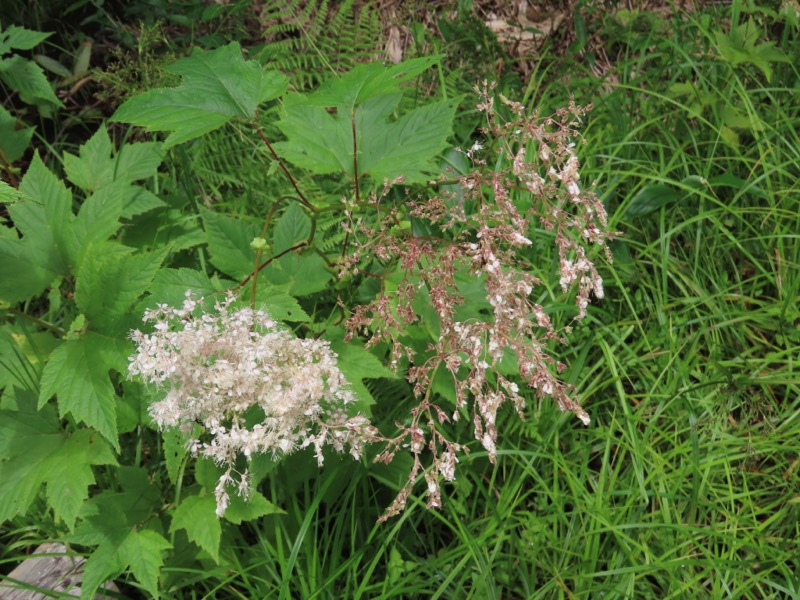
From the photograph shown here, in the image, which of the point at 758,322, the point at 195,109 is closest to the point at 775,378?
the point at 758,322

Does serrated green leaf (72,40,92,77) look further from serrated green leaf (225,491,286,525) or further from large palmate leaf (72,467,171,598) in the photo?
serrated green leaf (225,491,286,525)

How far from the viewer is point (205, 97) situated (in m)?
1.86

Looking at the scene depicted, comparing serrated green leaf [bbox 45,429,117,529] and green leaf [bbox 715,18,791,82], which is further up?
green leaf [bbox 715,18,791,82]

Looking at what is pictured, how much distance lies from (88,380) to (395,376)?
2.51 feet

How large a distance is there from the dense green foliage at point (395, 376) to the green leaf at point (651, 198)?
0.01 metres

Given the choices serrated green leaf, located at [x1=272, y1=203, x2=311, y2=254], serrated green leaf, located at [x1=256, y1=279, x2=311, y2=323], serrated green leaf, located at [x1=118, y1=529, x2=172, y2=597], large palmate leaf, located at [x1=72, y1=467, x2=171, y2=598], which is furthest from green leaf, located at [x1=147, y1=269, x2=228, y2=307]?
serrated green leaf, located at [x1=118, y1=529, x2=172, y2=597]

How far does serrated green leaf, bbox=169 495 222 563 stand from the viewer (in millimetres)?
1834

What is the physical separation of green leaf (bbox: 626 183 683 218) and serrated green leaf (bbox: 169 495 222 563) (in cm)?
178

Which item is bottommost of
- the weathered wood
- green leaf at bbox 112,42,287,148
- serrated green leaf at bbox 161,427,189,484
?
the weathered wood

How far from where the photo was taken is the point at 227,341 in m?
1.40

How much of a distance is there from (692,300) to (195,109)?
1.72 metres

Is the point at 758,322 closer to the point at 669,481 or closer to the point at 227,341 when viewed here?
the point at 669,481

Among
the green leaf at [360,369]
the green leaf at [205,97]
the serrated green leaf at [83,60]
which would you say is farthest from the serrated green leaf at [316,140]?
the serrated green leaf at [83,60]

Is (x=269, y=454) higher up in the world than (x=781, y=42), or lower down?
lower down
